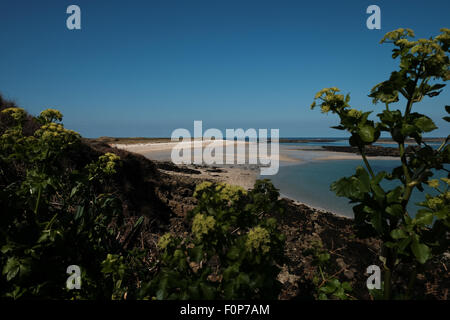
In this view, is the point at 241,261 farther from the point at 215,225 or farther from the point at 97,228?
the point at 97,228

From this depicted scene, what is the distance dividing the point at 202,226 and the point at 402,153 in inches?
59.8

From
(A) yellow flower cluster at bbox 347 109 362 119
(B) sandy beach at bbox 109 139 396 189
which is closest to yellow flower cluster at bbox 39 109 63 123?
(A) yellow flower cluster at bbox 347 109 362 119

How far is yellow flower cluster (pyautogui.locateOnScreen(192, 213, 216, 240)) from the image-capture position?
1260mm

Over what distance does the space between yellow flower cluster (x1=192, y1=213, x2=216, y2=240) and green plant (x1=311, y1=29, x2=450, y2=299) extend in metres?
0.87

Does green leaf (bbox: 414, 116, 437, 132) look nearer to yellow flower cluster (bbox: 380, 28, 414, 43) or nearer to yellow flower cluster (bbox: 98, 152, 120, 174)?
yellow flower cluster (bbox: 380, 28, 414, 43)

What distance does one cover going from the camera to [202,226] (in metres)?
1.28

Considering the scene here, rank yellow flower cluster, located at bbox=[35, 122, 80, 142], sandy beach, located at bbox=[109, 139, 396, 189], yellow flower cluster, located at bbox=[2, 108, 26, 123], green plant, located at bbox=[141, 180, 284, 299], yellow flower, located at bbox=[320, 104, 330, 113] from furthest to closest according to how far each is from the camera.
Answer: sandy beach, located at bbox=[109, 139, 396, 189] → yellow flower cluster, located at bbox=[2, 108, 26, 123] → yellow flower cluster, located at bbox=[35, 122, 80, 142] → yellow flower, located at bbox=[320, 104, 330, 113] → green plant, located at bbox=[141, 180, 284, 299]

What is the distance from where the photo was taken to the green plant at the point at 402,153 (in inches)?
55.0

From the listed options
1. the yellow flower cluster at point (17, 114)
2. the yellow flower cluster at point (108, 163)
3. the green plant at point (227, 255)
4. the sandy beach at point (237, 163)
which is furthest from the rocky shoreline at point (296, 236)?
the sandy beach at point (237, 163)

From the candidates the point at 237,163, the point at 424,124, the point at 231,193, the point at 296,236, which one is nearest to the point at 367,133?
the point at 424,124

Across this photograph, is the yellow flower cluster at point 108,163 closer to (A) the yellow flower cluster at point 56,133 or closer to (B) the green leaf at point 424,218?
(A) the yellow flower cluster at point 56,133

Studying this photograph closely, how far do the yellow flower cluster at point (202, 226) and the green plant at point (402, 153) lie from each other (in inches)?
34.1
